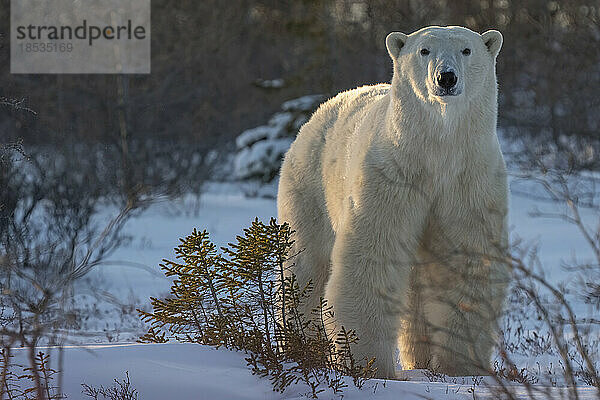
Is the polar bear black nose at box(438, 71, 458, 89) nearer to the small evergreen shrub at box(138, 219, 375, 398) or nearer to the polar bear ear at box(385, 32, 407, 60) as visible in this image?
the polar bear ear at box(385, 32, 407, 60)

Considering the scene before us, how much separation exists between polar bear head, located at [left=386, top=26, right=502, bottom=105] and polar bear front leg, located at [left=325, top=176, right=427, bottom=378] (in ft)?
1.54

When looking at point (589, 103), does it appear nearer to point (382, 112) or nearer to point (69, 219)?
point (69, 219)

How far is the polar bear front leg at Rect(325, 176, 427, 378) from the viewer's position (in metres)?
3.66

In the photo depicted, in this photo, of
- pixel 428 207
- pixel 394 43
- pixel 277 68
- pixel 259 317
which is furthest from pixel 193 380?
pixel 277 68

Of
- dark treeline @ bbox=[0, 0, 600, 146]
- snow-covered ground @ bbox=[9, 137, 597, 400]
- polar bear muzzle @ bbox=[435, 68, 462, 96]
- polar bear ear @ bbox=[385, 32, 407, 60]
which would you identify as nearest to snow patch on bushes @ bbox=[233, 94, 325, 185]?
snow-covered ground @ bbox=[9, 137, 597, 400]

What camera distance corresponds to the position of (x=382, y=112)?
3994 mm

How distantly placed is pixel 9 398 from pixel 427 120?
204 cm

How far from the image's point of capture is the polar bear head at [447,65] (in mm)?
3447

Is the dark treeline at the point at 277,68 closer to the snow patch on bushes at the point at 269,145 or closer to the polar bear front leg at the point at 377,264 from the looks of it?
the snow patch on bushes at the point at 269,145

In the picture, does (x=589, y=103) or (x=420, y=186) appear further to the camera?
(x=589, y=103)

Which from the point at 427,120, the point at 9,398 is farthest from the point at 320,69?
the point at 9,398

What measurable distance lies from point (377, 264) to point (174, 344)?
3.15 feet

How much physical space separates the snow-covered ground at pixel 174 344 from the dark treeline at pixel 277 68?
60.3 inches

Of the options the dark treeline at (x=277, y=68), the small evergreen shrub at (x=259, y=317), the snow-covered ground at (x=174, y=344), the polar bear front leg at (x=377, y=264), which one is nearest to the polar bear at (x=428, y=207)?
the polar bear front leg at (x=377, y=264)
